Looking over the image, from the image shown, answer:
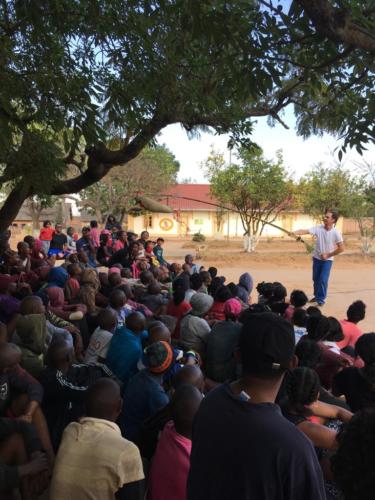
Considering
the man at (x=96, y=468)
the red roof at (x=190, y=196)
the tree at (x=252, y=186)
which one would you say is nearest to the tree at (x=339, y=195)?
the tree at (x=252, y=186)

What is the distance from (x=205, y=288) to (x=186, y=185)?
38765mm

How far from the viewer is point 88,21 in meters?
5.14

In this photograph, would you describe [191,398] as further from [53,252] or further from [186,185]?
[186,185]

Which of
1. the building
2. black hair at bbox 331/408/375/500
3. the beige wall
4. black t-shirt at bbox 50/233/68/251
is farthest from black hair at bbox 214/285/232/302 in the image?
the beige wall

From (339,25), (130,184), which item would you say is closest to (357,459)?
(339,25)

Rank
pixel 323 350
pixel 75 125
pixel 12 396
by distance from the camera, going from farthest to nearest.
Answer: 1. pixel 75 125
2. pixel 323 350
3. pixel 12 396

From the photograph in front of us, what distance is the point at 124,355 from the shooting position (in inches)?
155

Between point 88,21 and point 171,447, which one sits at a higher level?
point 88,21

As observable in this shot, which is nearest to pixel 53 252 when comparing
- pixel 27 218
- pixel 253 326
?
pixel 253 326

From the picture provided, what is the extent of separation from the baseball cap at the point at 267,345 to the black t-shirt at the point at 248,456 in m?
0.13

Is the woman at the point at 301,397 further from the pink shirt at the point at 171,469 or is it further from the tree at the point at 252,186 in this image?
the tree at the point at 252,186

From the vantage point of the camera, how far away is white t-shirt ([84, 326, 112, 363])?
4.18m

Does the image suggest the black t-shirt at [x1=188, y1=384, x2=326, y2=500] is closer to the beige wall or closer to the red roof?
the red roof

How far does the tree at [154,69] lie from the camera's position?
11.6 feet
